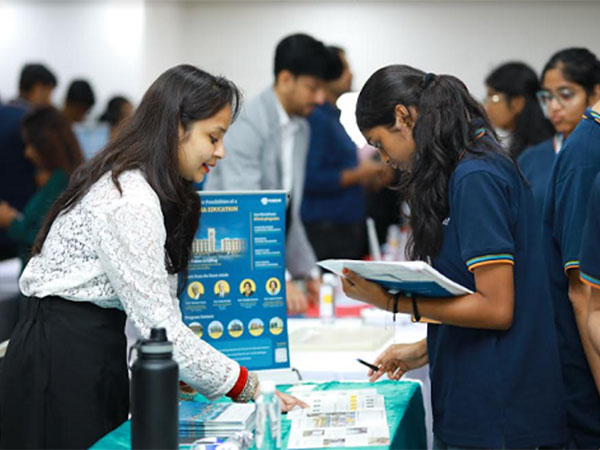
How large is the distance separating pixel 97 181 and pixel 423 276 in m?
0.70

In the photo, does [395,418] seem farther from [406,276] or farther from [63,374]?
[63,374]

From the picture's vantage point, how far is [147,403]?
1374 millimetres

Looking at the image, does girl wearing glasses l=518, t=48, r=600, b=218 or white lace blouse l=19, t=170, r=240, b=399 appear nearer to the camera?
white lace blouse l=19, t=170, r=240, b=399

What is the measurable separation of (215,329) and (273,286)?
196 mm

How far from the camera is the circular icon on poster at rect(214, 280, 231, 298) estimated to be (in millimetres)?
2291

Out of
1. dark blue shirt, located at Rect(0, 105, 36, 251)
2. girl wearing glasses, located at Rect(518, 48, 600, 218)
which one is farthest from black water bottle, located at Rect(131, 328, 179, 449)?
dark blue shirt, located at Rect(0, 105, 36, 251)

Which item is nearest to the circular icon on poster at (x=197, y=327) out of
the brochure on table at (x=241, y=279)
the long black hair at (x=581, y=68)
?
the brochure on table at (x=241, y=279)

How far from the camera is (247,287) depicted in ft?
7.57

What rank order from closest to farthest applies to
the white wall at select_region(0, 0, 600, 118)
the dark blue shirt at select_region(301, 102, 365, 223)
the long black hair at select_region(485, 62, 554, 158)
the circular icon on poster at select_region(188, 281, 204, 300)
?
the circular icon on poster at select_region(188, 281, 204, 300) < the long black hair at select_region(485, 62, 554, 158) < the dark blue shirt at select_region(301, 102, 365, 223) < the white wall at select_region(0, 0, 600, 118)

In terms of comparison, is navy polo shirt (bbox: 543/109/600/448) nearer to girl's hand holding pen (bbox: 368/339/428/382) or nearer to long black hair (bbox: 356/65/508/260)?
long black hair (bbox: 356/65/508/260)

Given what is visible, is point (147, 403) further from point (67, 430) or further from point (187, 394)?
point (187, 394)

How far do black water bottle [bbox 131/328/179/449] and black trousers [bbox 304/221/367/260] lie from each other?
10.8ft

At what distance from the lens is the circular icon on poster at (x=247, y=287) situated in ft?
7.57

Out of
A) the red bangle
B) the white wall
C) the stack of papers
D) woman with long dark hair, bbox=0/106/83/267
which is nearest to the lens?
the stack of papers
